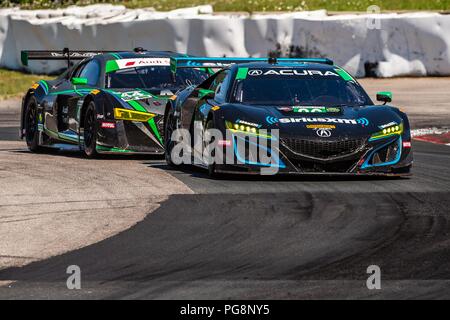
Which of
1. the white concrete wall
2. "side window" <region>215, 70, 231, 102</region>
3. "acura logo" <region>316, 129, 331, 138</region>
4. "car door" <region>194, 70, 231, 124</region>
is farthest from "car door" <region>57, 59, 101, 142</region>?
the white concrete wall

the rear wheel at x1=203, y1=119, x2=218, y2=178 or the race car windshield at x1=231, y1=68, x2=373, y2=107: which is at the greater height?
the race car windshield at x1=231, y1=68, x2=373, y2=107

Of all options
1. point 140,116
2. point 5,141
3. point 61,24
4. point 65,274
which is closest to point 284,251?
point 65,274

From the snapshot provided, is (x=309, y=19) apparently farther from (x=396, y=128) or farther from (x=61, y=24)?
(x=396, y=128)

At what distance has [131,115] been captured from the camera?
14.5m

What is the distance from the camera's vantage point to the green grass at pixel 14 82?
95.3 ft

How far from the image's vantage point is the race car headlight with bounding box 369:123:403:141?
39.7 feet

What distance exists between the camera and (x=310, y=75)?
1326 centimetres

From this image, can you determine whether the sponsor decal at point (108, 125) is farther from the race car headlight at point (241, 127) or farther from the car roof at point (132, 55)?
the race car headlight at point (241, 127)

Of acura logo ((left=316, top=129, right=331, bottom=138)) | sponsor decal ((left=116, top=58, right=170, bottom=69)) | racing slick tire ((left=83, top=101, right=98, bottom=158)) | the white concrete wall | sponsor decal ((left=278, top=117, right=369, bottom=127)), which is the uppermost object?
sponsor decal ((left=278, top=117, right=369, bottom=127))

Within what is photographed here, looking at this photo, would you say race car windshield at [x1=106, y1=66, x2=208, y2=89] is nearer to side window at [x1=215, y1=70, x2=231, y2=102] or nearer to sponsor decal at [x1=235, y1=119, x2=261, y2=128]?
side window at [x1=215, y1=70, x2=231, y2=102]

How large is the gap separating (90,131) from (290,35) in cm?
1246

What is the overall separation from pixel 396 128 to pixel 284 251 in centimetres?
441

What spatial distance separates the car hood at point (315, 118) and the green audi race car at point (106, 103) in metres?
2.32

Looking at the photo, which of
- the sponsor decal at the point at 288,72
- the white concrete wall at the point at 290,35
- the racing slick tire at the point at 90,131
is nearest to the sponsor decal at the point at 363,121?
the sponsor decal at the point at 288,72
